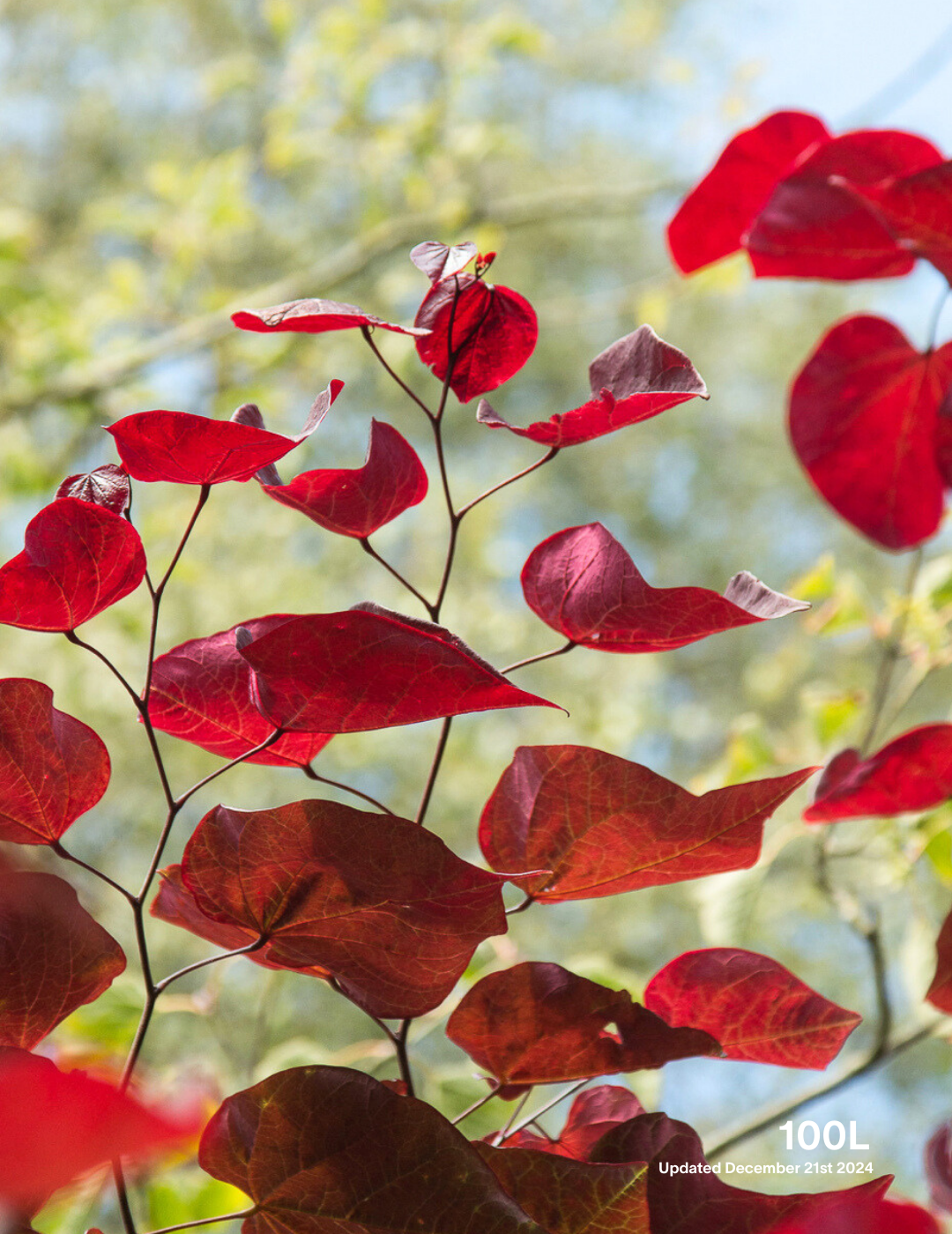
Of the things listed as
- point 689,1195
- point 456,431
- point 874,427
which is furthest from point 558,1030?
point 456,431

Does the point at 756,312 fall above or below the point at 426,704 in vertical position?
above

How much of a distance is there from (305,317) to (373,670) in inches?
1.9

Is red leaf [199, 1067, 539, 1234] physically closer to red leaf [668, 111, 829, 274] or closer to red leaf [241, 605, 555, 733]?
red leaf [241, 605, 555, 733]

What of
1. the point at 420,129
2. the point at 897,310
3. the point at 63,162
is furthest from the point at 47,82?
the point at 897,310

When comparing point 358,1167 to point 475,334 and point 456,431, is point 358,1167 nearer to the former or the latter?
point 475,334

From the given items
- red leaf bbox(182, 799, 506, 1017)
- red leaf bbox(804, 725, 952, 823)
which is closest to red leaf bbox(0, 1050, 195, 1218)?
red leaf bbox(182, 799, 506, 1017)

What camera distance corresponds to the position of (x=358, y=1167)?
0.11 meters

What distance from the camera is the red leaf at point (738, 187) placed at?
0.21 m

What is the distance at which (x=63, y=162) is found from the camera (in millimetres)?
2061

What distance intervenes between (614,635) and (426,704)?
37 mm

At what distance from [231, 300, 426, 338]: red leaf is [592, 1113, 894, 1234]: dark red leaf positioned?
10cm

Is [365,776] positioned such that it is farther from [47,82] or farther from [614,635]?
[47,82]

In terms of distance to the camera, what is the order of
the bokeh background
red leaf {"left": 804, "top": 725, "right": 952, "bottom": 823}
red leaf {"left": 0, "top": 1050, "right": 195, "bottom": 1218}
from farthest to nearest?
the bokeh background < red leaf {"left": 804, "top": 725, "right": 952, "bottom": 823} < red leaf {"left": 0, "top": 1050, "right": 195, "bottom": 1218}

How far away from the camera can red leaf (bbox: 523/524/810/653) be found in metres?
0.13
